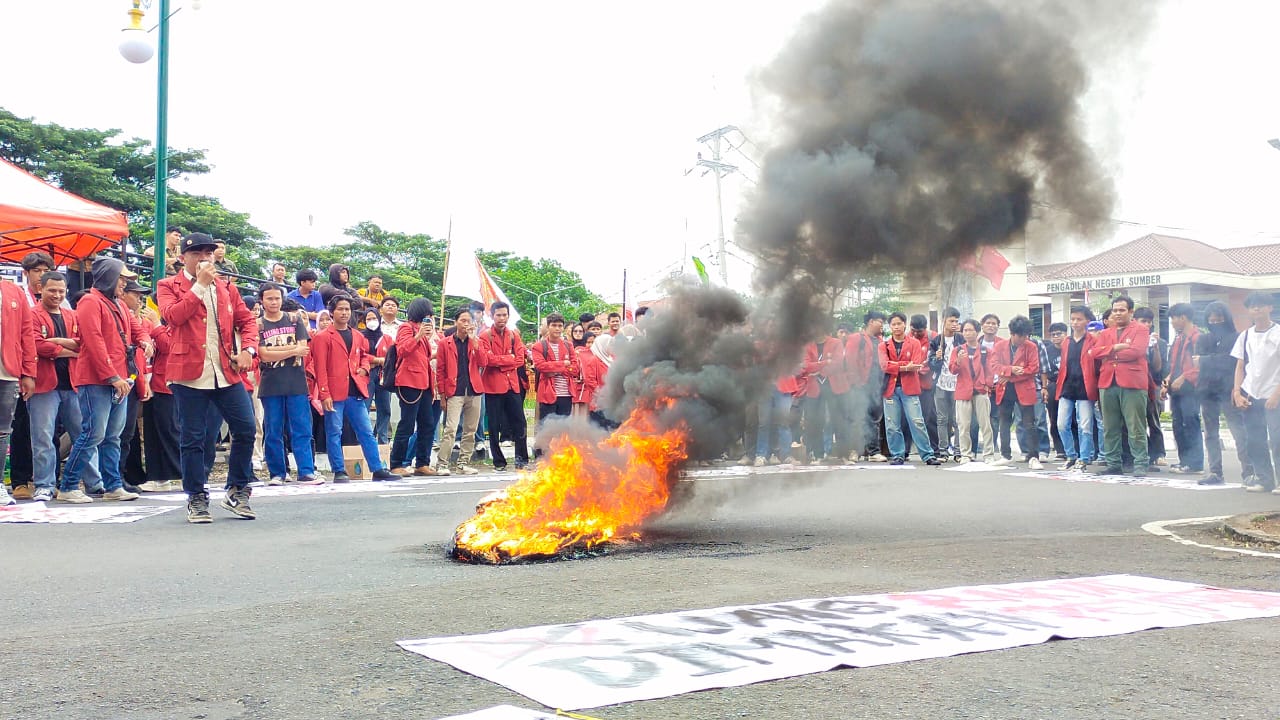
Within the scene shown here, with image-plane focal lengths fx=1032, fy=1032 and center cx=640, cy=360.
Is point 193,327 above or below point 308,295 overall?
below

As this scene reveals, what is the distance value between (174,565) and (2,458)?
13.2 feet

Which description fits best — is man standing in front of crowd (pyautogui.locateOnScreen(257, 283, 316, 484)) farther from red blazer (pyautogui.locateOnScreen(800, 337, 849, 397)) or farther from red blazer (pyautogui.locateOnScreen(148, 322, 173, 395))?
red blazer (pyautogui.locateOnScreen(800, 337, 849, 397))

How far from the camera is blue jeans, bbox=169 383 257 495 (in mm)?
8281

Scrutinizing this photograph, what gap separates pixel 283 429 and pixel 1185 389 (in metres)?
10.7

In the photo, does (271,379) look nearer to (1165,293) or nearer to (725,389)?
(725,389)

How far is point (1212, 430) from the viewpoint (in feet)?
37.6

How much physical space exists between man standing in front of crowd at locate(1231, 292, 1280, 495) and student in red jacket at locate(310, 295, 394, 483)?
9494 mm

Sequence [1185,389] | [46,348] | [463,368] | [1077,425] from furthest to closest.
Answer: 1. [1077,425]
2. [463,368]
3. [1185,389]
4. [46,348]

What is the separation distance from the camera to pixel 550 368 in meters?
14.5

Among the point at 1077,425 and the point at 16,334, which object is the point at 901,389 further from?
the point at 16,334

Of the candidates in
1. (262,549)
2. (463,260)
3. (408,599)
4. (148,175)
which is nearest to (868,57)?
(408,599)

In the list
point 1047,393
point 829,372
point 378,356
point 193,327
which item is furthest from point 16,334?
point 1047,393

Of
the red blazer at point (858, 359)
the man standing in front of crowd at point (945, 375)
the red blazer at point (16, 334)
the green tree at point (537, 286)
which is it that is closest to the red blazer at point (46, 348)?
the red blazer at point (16, 334)

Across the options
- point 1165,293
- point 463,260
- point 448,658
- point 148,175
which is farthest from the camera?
point 1165,293
